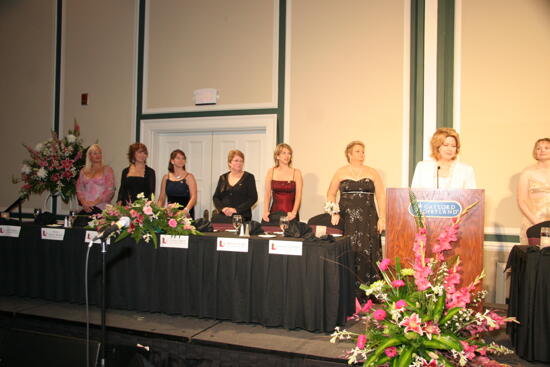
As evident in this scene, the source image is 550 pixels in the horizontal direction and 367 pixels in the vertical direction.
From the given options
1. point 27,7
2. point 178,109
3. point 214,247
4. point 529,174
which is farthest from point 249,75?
point 27,7

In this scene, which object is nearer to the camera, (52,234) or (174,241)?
(174,241)

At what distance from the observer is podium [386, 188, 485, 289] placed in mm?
2775

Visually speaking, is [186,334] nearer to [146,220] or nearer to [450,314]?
[146,220]

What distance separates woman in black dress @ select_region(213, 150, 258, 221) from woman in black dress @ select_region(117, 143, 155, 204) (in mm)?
875

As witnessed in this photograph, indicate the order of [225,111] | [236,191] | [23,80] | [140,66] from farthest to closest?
[23,80]
[140,66]
[225,111]
[236,191]

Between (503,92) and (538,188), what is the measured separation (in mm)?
1319

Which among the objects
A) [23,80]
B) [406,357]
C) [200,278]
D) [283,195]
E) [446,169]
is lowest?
[200,278]

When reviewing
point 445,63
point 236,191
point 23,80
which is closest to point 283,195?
point 236,191

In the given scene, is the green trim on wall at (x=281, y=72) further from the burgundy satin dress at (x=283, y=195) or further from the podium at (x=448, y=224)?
the podium at (x=448, y=224)

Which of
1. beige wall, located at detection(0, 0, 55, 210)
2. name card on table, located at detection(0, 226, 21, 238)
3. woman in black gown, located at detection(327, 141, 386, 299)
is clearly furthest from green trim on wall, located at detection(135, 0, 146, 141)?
woman in black gown, located at detection(327, 141, 386, 299)

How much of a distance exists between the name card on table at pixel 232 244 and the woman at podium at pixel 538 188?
2.56 m

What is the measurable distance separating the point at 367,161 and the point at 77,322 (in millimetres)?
3535

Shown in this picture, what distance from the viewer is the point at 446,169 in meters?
3.37

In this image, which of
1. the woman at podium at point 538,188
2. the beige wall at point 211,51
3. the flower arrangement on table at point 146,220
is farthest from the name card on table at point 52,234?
the woman at podium at point 538,188
